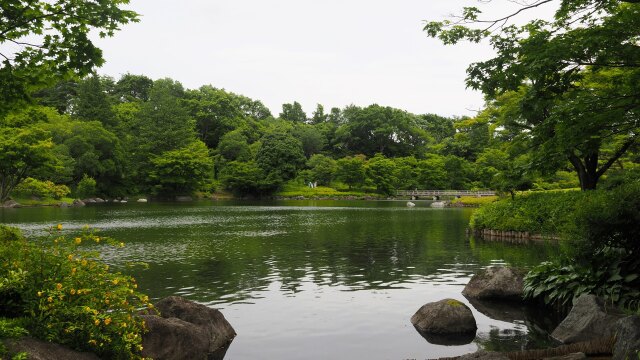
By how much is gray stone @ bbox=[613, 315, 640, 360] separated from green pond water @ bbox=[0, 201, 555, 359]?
3080 millimetres

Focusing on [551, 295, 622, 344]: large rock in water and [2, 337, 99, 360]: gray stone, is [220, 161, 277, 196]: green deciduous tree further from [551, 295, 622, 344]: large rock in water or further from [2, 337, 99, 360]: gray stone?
[2, 337, 99, 360]: gray stone

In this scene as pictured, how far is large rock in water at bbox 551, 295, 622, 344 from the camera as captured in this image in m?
10.0

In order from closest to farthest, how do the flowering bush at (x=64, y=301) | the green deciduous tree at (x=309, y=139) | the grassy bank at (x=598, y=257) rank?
the flowering bush at (x=64, y=301)
the grassy bank at (x=598, y=257)
the green deciduous tree at (x=309, y=139)

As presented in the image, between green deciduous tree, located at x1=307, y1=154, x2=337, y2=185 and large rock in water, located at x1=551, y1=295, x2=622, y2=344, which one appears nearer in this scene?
large rock in water, located at x1=551, y1=295, x2=622, y2=344

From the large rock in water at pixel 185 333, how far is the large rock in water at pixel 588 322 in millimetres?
7695

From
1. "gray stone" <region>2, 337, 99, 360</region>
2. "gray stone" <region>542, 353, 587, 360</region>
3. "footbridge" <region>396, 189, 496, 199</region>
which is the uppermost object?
"footbridge" <region>396, 189, 496, 199</region>

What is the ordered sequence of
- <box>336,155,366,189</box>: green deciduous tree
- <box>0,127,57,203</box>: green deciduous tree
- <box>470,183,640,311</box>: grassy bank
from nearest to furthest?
<box>470,183,640,311</box>: grassy bank
<box>0,127,57,203</box>: green deciduous tree
<box>336,155,366,189</box>: green deciduous tree

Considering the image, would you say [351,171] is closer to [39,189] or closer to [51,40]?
[39,189]

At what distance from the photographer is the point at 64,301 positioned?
6758 mm

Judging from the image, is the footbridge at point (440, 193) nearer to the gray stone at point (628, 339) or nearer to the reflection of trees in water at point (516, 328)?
the reflection of trees in water at point (516, 328)

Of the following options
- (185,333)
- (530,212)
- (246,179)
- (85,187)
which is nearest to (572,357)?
(185,333)

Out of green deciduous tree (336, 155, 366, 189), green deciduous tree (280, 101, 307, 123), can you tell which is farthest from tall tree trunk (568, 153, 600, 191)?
green deciduous tree (280, 101, 307, 123)

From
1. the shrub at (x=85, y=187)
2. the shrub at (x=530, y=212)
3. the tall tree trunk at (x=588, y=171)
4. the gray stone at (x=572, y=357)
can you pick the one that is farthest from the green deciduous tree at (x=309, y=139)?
the gray stone at (x=572, y=357)

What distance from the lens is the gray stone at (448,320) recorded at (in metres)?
11.8
